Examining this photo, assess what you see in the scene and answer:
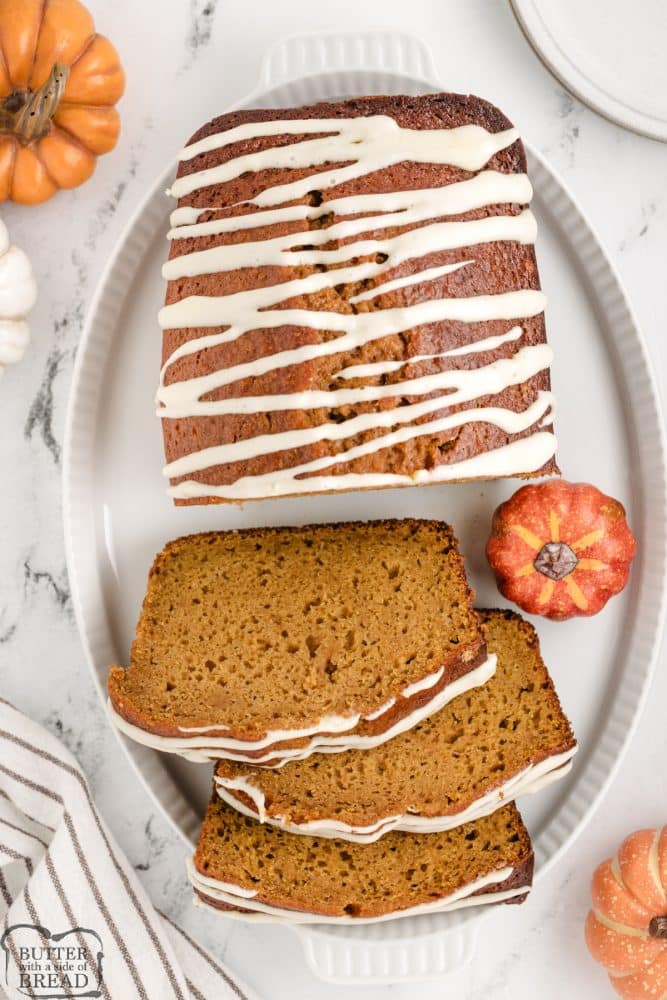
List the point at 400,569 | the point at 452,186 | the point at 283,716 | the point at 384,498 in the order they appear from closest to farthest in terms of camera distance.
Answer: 1. the point at 452,186
2. the point at 283,716
3. the point at 400,569
4. the point at 384,498

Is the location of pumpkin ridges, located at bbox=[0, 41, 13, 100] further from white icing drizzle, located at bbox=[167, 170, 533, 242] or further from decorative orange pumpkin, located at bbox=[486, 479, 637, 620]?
decorative orange pumpkin, located at bbox=[486, 479, 637, 620]

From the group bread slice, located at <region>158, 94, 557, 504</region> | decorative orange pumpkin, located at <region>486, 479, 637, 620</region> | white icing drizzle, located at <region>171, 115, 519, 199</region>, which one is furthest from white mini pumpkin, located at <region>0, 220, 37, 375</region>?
decorative orange pumpkin, located at <region>486, 479, 637, 620</region>

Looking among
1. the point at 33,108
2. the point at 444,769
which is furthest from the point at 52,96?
the point at 444,769

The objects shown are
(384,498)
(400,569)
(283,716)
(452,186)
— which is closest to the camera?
(452,186)

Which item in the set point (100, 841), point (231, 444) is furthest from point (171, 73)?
point (100, 841)

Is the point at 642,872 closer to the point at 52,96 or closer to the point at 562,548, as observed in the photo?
the point at 562,548

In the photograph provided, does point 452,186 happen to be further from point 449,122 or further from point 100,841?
point 100,841
